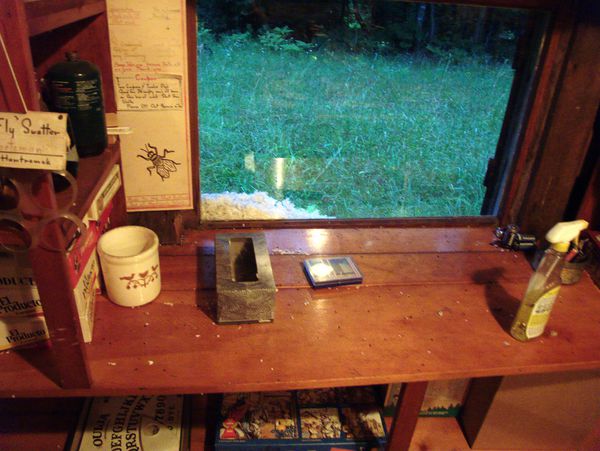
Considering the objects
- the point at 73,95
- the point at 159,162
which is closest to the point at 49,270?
the point at 73,95

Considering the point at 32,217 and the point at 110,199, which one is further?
the point at 110,199

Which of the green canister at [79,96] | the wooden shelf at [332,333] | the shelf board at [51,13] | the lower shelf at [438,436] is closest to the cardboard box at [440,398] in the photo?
the lower shelf at [438,436]

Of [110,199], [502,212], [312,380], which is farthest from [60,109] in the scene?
[502,212]

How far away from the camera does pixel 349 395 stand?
4.33 feet

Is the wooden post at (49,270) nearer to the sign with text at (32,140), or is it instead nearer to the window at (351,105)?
the sign with text at (32,140)

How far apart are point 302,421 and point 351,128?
813mm

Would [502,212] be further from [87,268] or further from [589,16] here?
[87,268]

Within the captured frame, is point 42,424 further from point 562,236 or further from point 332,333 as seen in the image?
point 562,236

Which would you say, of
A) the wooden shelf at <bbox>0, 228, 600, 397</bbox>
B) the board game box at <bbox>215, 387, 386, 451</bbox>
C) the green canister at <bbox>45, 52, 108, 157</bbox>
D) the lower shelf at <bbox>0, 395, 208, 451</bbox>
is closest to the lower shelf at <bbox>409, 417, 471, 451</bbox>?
the board game box at <bbox>215, 387, 386, 451</bbox>

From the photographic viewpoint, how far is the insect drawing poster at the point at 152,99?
40.1 inches

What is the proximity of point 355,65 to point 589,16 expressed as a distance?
0.56 metres

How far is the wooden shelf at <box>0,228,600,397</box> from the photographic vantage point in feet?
2.86

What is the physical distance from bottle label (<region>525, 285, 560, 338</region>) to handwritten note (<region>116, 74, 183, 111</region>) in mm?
893

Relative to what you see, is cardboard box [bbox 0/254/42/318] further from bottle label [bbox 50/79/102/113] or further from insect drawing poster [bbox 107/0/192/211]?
insect drawing poster [bbox 107/0/192/211]
